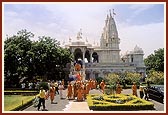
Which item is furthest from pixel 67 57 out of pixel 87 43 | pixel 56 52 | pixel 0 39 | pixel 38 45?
pixel 0 39

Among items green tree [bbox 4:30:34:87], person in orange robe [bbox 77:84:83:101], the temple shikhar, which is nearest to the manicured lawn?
person in orange robe [bbox 77:84:83:101]

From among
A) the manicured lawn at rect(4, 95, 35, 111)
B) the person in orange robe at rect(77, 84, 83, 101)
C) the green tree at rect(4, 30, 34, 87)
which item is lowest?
the manicured lawn at rect(4, 95, 35, 111)

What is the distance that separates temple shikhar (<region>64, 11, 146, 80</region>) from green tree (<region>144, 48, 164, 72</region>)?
49.9 inches

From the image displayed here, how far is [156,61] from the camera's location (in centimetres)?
5744

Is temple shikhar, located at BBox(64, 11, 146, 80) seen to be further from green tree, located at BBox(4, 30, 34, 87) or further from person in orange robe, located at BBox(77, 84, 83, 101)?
person in orange robe, located at BBox(77, 84, 83, 101)

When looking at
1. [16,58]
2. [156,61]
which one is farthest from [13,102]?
[156,61]

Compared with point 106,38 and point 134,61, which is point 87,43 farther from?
point 134,61

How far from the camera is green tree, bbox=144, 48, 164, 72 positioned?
55.6 m

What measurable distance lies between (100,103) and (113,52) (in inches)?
1780

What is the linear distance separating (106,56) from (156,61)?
9.19 meters

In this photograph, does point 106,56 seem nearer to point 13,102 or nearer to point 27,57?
point 27,57

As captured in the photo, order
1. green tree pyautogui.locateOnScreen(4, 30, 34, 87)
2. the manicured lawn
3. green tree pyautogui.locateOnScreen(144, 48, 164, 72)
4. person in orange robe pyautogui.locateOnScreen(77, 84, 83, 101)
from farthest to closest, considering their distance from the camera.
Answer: green tree pyautogui.locateOnScreen(144, 48, 164, 72)
green tree pyautogui.locateOnScreen(4, 30, 34, 87)
person in orange robe pyautogui.locateOnScreen(77, 84, 83, 101)
the manicured lawn

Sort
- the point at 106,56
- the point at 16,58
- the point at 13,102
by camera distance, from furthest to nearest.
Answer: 1. the point at 106,56
2. the point at 16,58
3. the point at 13,102

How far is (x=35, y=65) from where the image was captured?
3875 centimetres
